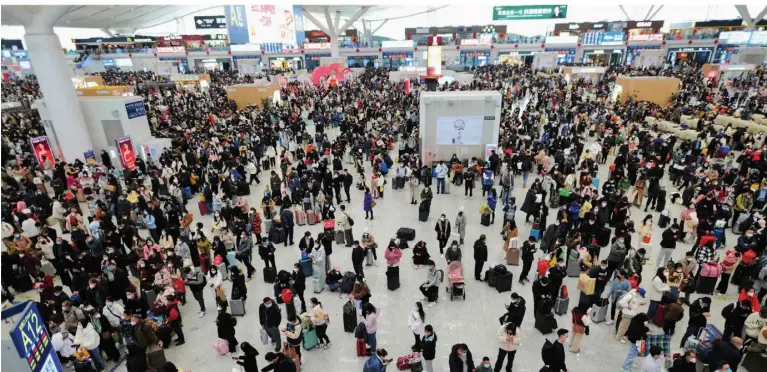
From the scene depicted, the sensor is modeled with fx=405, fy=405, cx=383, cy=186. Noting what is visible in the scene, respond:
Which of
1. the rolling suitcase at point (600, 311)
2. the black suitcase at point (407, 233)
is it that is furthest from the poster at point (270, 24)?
the rolling suitcase at point (600, 311)

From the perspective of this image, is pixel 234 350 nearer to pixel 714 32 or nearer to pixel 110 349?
pixel 110 349

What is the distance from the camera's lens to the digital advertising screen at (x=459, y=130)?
15.5 m

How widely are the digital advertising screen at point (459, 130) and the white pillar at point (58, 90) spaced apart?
1479cm

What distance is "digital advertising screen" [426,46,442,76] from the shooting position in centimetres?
3028

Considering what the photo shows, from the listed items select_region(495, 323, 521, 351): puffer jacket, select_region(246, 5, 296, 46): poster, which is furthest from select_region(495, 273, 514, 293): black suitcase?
select_region(246, 5, 296, 46): poster

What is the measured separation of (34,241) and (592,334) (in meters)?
12.8

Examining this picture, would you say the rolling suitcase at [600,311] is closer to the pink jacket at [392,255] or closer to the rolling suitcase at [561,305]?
the rolling suitcase at [561,305]

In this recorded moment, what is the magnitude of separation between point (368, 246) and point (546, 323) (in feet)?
13.0

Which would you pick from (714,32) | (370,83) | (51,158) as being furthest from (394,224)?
(714,32)

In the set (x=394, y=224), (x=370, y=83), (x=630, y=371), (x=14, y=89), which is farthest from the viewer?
(x=14, y=89)

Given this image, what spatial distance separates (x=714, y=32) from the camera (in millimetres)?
46625

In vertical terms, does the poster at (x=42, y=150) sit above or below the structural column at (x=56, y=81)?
below

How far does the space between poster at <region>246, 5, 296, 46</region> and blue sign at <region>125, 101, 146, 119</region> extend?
5621 millimetres

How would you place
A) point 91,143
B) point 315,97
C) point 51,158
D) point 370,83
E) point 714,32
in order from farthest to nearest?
point 714,32 < point 370,83 < point 315,97 < point 91,143 < point 51,158
